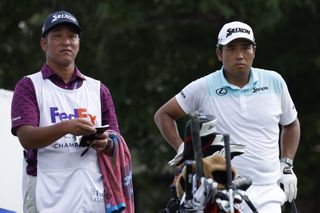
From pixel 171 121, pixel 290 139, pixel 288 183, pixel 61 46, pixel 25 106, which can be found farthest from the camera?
pixel 290 139

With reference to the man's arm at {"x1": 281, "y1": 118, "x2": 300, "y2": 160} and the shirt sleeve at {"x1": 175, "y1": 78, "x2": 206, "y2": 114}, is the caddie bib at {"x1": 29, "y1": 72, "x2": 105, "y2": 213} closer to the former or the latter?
the shirt sleeve at {"x1": 175, "y1": 78, "x2": 206, "y2": 114}

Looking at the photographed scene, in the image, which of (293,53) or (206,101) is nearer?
→ (206,101)

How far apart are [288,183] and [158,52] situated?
11.2 meters

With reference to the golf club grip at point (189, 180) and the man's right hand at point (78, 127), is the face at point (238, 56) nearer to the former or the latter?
the golf club grip at point (189, 180)

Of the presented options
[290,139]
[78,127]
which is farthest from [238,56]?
[78,127]

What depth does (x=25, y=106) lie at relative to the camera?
7496 millimetres

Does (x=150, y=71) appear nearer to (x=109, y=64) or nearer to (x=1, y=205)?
(x=109, y=64)

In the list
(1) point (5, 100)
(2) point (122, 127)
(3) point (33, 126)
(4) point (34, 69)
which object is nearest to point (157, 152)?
(2) point (122, 127)

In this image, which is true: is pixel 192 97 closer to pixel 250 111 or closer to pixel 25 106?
pixel 250 111

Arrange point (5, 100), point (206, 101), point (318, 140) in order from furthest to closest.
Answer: point (318, 140) → point (5, 100) → point (206, 101)

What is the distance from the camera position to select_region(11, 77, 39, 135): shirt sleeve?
7480mm

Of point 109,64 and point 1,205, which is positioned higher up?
point 109,64

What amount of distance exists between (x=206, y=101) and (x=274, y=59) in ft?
34.2

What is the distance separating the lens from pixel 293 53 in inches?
741
